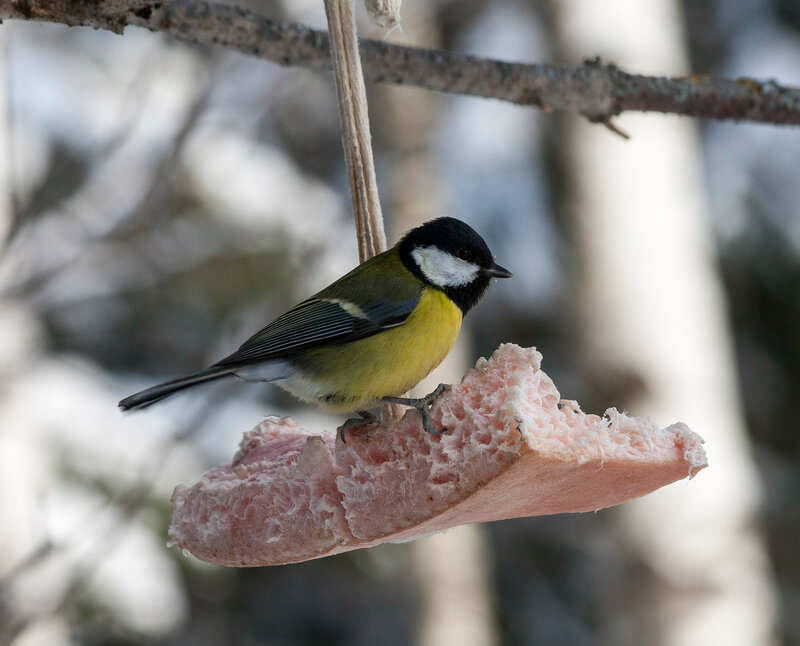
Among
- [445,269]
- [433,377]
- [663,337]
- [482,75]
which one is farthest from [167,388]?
[433,377]

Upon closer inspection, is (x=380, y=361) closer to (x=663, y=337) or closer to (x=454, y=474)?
(x=454, y=474)

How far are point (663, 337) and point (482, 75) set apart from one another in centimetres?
270

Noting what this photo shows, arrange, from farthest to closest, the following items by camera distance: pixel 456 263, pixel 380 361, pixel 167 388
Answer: pixel 456 263 < pixel 380 361 < pixel 167 388

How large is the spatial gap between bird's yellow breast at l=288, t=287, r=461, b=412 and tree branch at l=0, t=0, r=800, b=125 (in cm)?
51

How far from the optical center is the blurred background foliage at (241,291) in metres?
3.49

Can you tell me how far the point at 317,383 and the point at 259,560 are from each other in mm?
640

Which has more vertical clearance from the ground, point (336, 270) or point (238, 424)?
point (336, 270)

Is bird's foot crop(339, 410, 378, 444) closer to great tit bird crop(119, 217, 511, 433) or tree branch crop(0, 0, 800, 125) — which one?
great tit bird crop(119, 217, 511, 433)


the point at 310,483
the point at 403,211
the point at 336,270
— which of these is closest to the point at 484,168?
the point at 403,211

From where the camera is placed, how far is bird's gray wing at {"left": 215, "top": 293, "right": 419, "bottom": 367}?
6.59 ft

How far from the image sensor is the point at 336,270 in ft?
16.7

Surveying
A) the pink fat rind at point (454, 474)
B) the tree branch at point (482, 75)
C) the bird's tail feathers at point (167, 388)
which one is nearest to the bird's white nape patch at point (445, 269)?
the tree branch at point (482, 75)

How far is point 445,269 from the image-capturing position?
2180mm

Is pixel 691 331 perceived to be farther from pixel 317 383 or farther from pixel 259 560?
pixel 259 560
